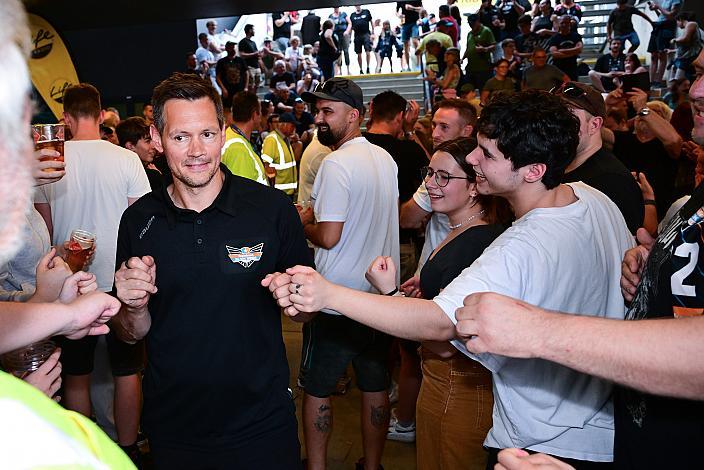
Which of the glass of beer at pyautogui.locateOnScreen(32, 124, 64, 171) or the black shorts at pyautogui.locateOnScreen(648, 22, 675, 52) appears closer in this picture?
the glass of beer at pyautogui.locateOnScreen(32, 124, 64, 171)

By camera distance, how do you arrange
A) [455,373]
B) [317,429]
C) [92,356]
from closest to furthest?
[455,373] < [317,429] < [92,356]

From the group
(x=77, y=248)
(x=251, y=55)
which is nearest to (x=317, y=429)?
(x=77, y=248)

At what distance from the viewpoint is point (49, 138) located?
2754 mm

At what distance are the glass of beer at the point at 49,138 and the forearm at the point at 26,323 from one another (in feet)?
3.69

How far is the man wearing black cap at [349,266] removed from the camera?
3.53m

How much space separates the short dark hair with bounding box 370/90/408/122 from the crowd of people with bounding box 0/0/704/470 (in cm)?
125

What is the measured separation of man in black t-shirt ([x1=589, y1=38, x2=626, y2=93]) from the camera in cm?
1209

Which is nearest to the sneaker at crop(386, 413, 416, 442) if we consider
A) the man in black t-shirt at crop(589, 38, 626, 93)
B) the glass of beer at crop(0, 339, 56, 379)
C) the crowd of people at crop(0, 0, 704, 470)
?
the crowd of people at crop(0, 0, 704, 470)

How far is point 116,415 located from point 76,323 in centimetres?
225

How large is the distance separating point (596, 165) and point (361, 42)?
1506 centimetres

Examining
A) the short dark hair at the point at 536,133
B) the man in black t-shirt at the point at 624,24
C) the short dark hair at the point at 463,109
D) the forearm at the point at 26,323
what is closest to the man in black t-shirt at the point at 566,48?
the man in black t-shirt at the point at 624,24

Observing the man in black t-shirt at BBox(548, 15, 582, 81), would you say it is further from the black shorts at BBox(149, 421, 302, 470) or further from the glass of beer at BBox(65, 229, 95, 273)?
the black shorts at BBox(149, 421, 302, 470)

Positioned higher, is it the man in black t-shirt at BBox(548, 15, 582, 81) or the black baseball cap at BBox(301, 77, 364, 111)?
the man in black t-shirt at BBox(548, 15, 582, 81)

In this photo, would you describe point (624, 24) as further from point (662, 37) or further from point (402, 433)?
point (402, 433)
